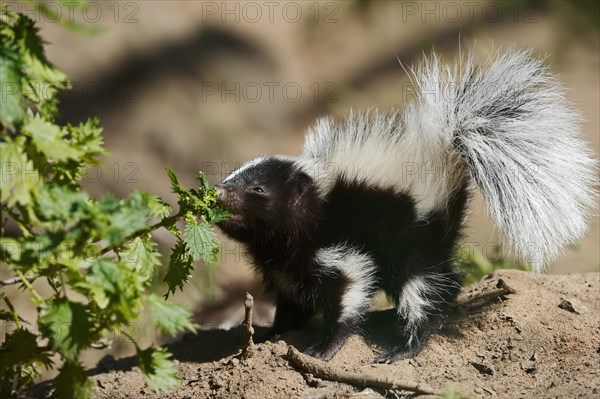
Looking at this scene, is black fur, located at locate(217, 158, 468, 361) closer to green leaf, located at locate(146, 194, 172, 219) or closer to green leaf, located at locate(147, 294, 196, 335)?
green leaf, located at locate(146, 194, 172, 219)

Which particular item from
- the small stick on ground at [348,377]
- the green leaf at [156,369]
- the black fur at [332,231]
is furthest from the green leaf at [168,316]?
the black fur at [332,231]

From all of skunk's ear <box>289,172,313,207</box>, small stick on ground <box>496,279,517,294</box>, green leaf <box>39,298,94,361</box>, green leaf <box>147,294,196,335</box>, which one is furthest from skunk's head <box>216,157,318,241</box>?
green leaf <box>39,298,94,361</box>

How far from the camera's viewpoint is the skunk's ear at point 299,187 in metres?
6.12

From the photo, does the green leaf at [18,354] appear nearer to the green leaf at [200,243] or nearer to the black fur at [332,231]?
the green leaf at [200,243]

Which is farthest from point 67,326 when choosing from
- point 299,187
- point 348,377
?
point 299,187

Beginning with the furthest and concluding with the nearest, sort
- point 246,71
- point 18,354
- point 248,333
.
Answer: point 246,71 < point 248,333 < point 18,354

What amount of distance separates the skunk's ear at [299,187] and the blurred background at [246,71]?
257 centimetres

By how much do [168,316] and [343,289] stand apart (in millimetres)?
2234

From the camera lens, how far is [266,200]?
239 inches

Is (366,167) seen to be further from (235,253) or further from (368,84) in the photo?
(368,84)

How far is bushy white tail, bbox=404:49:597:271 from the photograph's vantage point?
18.9ft

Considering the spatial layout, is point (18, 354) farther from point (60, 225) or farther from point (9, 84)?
point (9, 84)

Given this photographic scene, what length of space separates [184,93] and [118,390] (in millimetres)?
5928

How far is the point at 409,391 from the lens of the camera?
4680mm
